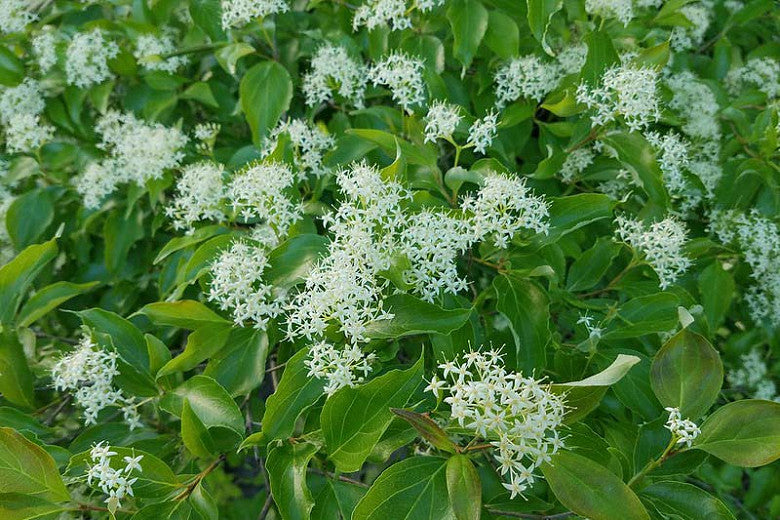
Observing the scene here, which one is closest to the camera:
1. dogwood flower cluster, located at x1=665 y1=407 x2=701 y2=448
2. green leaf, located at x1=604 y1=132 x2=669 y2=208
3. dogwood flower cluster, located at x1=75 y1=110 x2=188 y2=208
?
dogwood flower cluster, located at x1=665 y1=407 x2=701 y2=448

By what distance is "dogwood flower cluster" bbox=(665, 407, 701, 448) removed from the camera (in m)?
0.87

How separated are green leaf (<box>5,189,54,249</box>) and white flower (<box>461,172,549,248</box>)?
1.19m

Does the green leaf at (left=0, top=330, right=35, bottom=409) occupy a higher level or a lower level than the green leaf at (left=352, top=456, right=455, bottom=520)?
lower

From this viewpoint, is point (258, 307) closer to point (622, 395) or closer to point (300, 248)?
point (300, 248)

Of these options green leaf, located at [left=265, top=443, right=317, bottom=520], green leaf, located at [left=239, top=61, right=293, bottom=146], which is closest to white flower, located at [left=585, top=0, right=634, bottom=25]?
green leaf, located at [left=239, top=61, right=293, bottom=146]

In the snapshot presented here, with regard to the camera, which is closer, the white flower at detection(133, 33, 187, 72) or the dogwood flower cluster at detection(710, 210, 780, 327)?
the dogwood flower cluster at detection(710, 210, 780, 327)

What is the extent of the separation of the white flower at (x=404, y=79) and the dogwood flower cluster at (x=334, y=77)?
0.10 meters

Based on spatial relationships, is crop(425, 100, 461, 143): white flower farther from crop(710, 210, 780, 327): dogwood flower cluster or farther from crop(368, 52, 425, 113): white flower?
crop(710, 210, 780, 327): dogwood flower cluster

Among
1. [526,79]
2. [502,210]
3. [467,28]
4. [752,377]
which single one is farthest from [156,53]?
[752,377]

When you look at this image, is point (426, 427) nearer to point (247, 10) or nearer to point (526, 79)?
point (526, 79)

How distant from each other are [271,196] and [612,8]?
923 millimetres

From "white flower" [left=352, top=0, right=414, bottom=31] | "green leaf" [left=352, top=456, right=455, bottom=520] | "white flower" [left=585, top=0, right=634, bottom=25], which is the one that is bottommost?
"green leaf" [left=352, top=456, right=455, bottom=520]

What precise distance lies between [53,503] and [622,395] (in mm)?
881

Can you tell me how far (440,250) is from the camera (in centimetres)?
102
